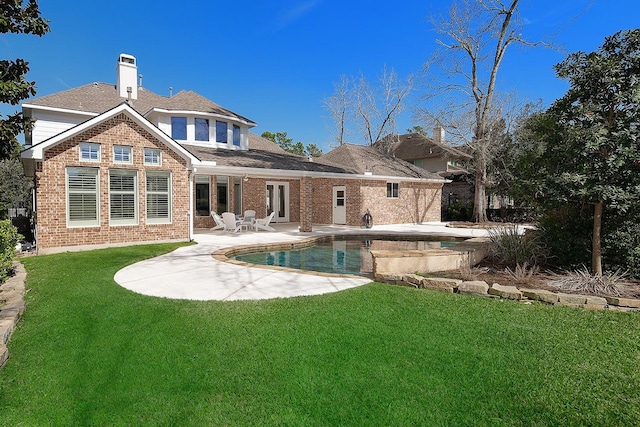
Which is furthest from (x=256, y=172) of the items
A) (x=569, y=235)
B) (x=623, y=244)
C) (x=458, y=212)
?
(x=458, y=212)

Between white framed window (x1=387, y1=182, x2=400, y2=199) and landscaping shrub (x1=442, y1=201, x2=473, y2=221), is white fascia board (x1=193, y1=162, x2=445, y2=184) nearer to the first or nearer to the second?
white framed window (x1=387, y1=182, x2=400, y2=199)

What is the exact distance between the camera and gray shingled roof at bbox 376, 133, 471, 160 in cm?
3444

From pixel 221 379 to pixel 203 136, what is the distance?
17894mm

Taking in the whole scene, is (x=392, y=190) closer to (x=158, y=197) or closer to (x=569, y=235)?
(x=158, y=197)

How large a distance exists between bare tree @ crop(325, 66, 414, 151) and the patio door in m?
19.3

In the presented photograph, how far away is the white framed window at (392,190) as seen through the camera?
72.6ft

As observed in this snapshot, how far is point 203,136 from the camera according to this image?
19359mm

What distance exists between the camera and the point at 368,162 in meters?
22.8


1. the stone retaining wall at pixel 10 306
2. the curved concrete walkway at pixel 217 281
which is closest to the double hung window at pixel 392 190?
the curved concrete walkway at pixel 217 281

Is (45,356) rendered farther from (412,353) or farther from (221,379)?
(412,353)

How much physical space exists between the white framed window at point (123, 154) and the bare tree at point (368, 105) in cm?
2859

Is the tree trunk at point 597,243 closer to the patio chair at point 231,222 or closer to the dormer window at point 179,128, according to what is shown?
the patio chair at point 231,222

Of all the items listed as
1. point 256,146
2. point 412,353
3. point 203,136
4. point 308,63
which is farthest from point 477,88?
point 412,353

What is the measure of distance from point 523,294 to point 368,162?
17794 millimetres
